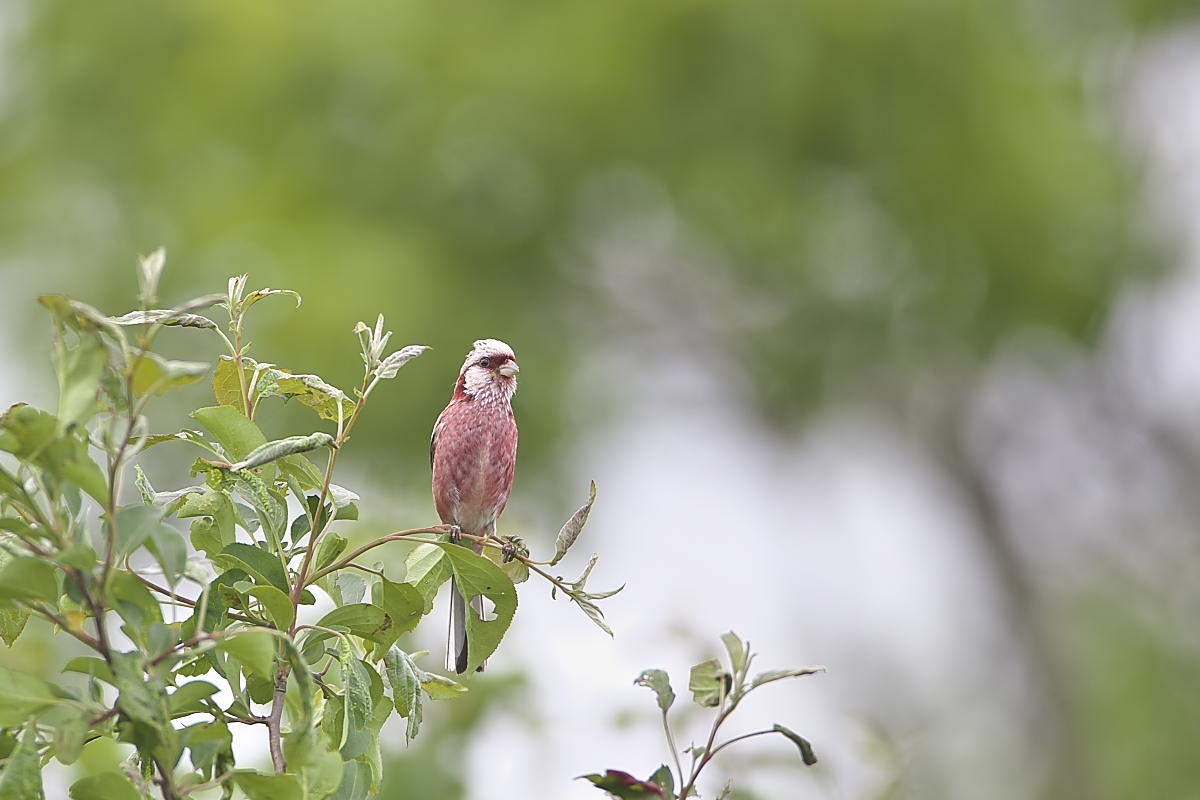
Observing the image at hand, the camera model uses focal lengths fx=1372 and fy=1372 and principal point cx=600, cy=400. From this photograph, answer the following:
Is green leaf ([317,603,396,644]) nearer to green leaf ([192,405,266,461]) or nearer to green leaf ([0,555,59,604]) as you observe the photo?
green leaf ([192,405,266,461])

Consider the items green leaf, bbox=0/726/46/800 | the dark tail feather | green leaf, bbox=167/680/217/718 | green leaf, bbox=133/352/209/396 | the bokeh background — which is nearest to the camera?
green leaf, bbox=133/352/209/396

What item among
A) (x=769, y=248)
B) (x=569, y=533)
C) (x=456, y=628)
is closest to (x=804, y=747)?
(x=569, y=533)

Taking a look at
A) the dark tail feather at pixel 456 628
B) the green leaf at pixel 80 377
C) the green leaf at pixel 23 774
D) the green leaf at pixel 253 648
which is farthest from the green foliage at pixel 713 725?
the dark tail feather at pixel 456 628

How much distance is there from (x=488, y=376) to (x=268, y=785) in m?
1.74

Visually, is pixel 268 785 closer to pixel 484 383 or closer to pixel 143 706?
pixel 143 706

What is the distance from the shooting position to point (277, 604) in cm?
172

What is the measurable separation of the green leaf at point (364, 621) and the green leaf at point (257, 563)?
89 mm

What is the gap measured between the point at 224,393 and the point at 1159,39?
14.9 metres

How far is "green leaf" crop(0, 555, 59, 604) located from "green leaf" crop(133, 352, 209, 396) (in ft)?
0.75

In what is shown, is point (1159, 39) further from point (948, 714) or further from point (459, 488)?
point (459, 488)

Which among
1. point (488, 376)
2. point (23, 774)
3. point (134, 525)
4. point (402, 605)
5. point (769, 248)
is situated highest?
point (769, 248)

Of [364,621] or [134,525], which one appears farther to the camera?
[364,621]

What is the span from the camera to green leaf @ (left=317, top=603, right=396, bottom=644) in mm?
1811

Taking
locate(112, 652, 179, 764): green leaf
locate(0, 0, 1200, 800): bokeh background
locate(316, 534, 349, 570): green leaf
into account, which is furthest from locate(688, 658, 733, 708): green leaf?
locate(0, 0, 1200, 800): bokeh background
